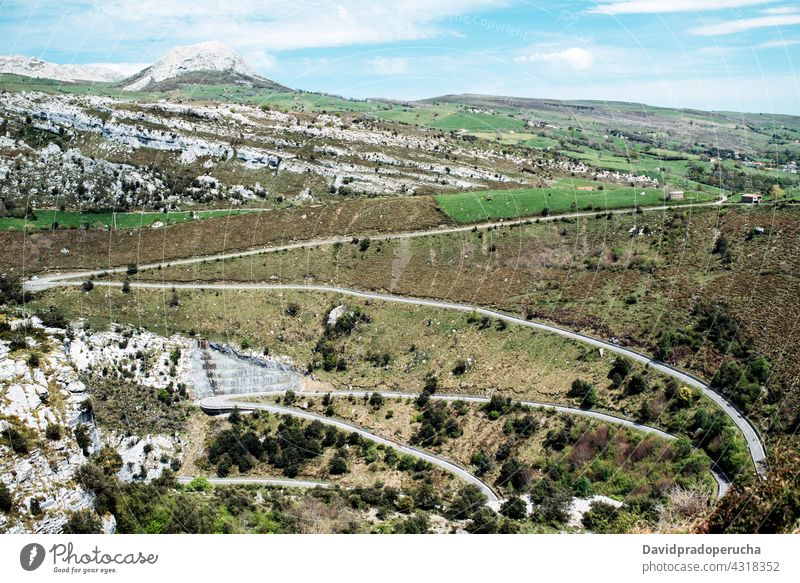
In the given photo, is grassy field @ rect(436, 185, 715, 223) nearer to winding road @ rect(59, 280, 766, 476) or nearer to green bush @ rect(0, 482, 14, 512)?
winding road @ rect(59, 280, 766, 476)

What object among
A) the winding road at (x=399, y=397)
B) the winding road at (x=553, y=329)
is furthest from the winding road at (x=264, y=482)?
the winding road at (x=553, y=329)

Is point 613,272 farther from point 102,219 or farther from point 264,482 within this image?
point 102,219

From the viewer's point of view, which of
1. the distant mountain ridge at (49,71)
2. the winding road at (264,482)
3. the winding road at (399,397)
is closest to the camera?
the winding road at (264,482)

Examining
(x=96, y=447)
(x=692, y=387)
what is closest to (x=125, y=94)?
(x=96, y=447)

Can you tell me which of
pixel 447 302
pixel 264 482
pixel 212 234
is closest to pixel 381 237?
A: pixel 447 302

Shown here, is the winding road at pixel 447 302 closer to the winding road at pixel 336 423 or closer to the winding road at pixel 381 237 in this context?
the winding road at pixel 381 237

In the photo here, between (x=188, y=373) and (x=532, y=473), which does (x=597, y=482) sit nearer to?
(x=532, y=473)
